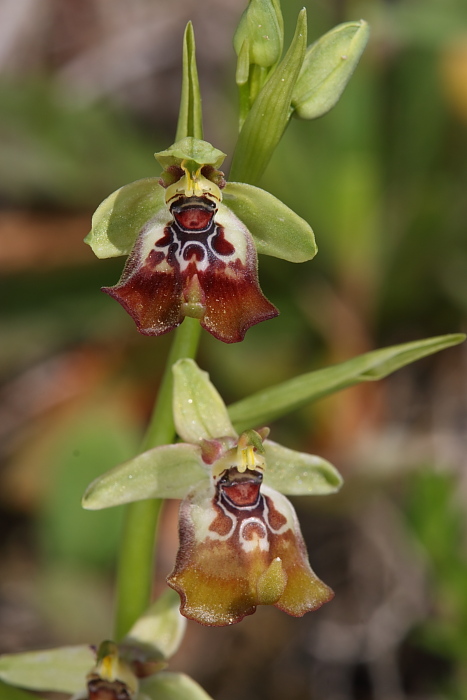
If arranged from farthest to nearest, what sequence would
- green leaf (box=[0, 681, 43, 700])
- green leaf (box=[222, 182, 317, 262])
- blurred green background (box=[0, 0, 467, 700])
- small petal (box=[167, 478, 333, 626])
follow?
1. blurred green background (box=[0, 0, 467, 700])
2. green leaf (box=[0, 681, 43, 700])
3. green leaf (box=[222, 182, 317, 262])
4. small petal (box=[167, 478, 333, 626])

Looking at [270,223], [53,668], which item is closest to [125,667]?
[53,668]

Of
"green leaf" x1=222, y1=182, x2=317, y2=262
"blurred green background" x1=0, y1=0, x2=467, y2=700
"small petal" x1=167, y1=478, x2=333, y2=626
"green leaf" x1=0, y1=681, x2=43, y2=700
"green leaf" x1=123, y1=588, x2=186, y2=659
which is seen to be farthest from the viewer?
"blurred green background" x1=0, y1=0, x2=467, y2=700

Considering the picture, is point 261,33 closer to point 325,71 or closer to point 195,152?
point 325,71

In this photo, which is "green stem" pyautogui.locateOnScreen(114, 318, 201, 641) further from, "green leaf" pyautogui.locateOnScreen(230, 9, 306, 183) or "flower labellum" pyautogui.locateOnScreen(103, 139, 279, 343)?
"green leaf" pyautogui.locateOnScreen(230, 9, 306, 183)

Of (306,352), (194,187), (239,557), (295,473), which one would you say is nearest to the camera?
(239,557)

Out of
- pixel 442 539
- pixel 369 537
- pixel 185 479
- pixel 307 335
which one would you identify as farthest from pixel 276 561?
pixel 307 335

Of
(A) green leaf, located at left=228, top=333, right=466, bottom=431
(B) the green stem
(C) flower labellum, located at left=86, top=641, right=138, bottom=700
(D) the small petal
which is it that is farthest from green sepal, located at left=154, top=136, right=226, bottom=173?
→ (C) flower labellum, located at left=86, top=641, right=138, bottom=700
